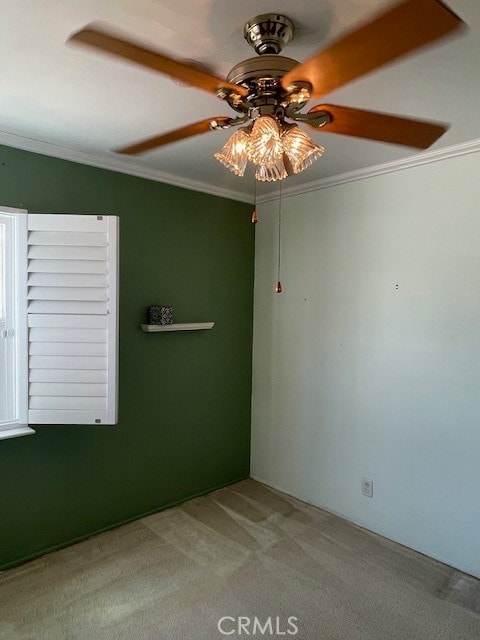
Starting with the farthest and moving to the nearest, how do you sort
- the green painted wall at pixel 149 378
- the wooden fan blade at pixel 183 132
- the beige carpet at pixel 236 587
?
the green painted wall at pixel 149 378
the beige carpet at pixel 236 587
the wooden fan blade at pixel 183 132

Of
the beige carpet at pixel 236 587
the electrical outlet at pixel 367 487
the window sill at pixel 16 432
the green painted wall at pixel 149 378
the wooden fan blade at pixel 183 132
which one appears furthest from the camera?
the electrical outlet at pixel 367 487

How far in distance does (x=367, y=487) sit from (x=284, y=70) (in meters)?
2.60

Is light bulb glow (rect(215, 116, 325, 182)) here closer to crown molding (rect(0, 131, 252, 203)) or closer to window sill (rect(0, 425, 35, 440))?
crown molding (rect(0, 131, 252, 203))

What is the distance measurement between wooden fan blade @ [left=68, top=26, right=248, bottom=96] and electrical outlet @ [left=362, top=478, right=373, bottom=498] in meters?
2.53

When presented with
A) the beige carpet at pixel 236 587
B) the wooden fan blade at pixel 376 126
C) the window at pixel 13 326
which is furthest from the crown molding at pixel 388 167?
the beige carpet at pixel 236 587

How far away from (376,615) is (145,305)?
219cm

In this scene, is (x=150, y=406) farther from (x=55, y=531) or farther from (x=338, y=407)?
(x=338, y=407)

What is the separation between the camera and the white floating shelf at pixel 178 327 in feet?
9.43

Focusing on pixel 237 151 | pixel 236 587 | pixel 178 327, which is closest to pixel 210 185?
pixel 178 327

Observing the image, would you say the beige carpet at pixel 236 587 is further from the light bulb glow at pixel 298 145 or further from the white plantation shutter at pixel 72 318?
the light bulb glow at pixel 298 145

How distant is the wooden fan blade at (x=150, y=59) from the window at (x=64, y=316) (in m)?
1.23

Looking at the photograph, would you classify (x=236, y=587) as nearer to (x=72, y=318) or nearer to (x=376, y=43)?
(x=72, y=318)

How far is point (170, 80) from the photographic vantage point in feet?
5.41

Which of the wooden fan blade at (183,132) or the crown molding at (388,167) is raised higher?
the crown molding at (388,167)
